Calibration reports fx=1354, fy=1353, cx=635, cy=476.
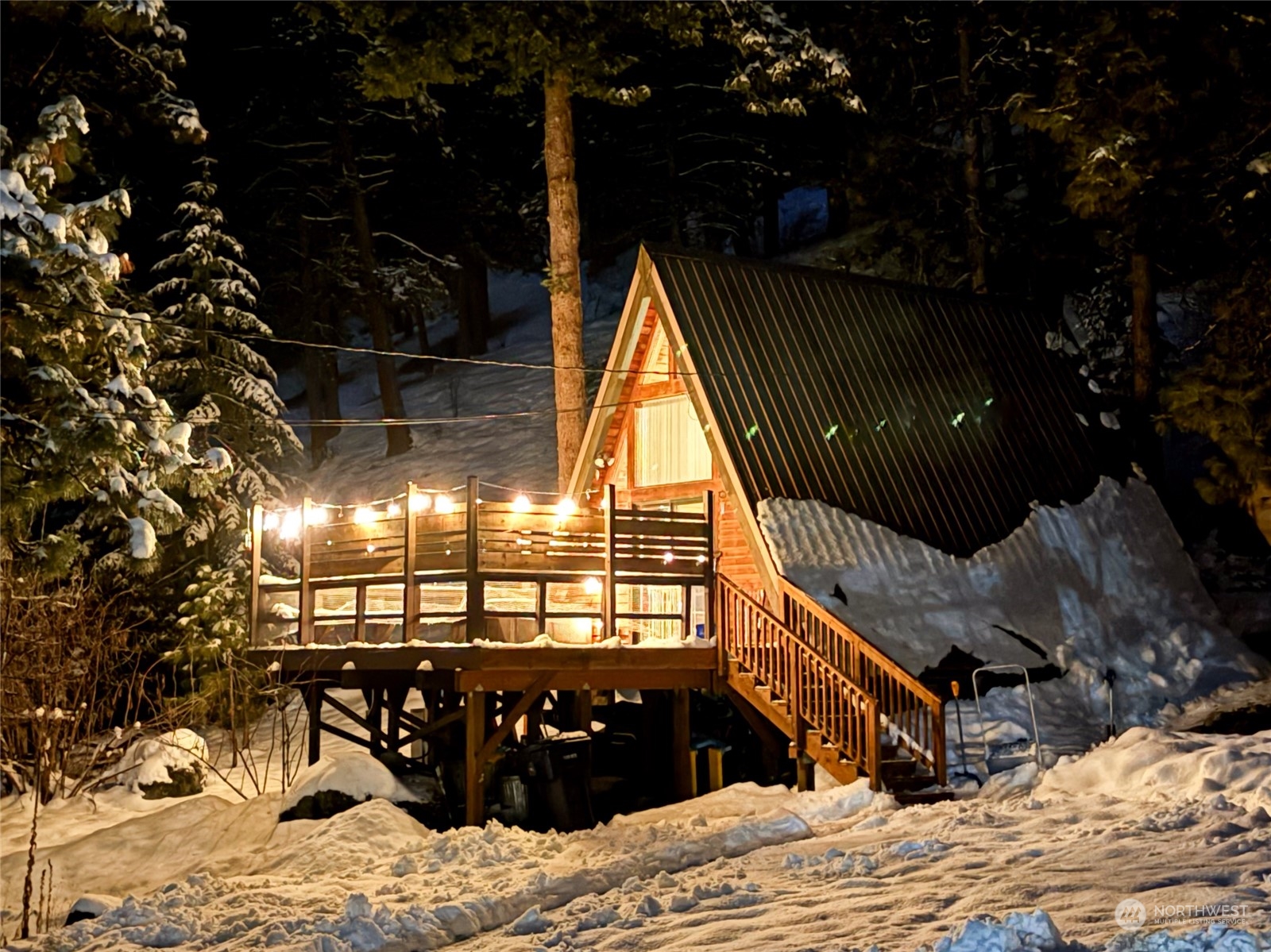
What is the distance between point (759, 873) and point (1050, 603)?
992cm

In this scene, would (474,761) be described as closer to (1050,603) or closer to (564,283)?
(1050,603)

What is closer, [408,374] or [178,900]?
[178,900]

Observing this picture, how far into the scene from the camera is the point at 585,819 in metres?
15.2

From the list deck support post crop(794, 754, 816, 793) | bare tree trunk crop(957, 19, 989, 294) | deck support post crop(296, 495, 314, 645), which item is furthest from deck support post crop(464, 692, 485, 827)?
bare tree trunk crop(957, 19, 989, 294)

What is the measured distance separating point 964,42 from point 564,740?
1987 centimetres

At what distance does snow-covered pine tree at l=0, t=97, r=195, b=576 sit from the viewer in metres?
15.2

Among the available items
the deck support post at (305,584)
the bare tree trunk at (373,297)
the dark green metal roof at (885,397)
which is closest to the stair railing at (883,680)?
the dark green metal roof at (885,397)

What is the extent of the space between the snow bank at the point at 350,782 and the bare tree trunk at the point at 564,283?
25.9ft

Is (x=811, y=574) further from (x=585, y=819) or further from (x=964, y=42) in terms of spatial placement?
(x=964, y=42)

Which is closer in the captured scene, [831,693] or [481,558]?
[831,693]

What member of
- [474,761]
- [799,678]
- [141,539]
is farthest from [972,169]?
[141,539]

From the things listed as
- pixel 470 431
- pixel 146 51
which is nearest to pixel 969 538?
pixel 146 51

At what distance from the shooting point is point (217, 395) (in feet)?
78.4

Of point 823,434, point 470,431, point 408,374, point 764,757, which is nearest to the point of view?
point 764,757
